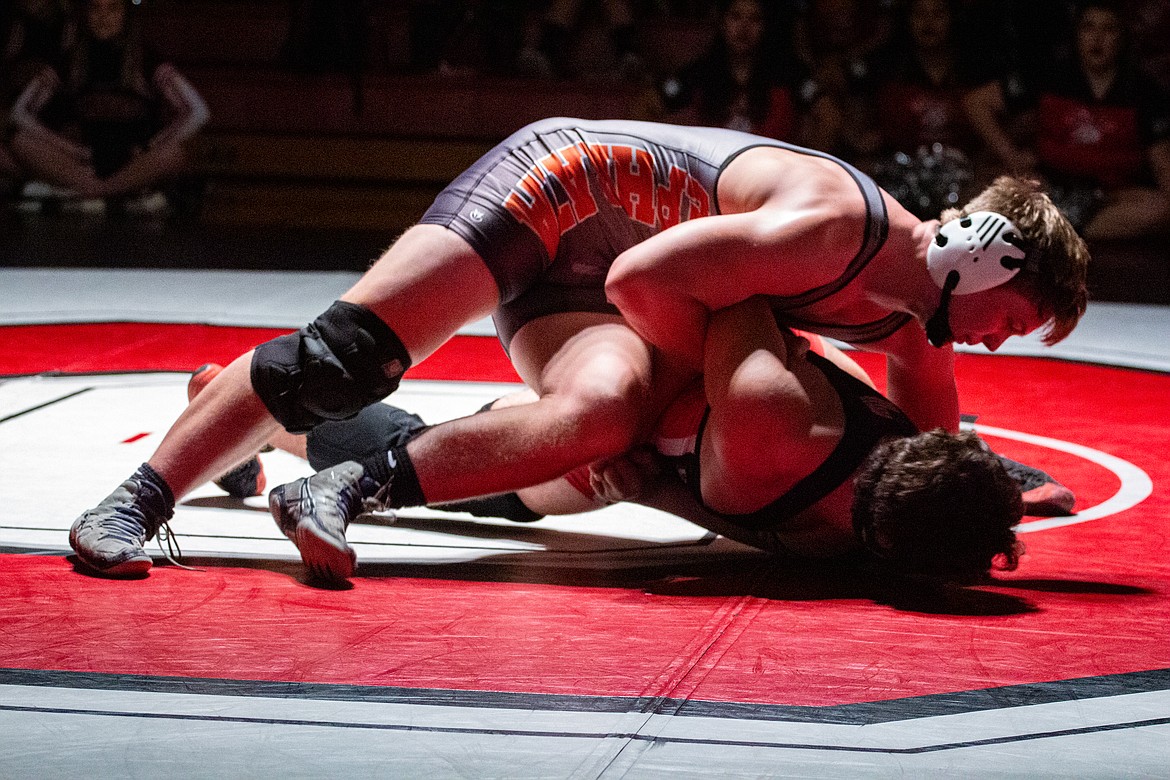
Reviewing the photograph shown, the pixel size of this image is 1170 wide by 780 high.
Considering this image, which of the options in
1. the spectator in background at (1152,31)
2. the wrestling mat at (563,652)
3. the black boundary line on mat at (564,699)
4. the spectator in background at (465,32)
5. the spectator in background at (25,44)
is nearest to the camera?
the wrestling mat at (563,652)

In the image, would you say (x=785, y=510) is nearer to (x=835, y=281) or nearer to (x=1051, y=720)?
(x=835, y=281)

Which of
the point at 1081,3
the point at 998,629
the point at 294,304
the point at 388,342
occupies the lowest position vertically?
the point at 294,304

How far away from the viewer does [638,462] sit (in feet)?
7.70

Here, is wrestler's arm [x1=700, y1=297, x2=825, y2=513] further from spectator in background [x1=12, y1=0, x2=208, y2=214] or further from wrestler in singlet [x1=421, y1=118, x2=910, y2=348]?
spectator in background [x1=12, y1=0, x2=208, y2=214]

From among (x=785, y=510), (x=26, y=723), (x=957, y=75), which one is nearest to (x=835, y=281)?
(x=785, y=510)

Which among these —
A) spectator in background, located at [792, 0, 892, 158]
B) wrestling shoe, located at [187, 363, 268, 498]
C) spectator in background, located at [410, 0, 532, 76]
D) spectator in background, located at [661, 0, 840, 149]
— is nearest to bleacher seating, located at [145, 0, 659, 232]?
spectator in background, located at [410, 0, 532, 76]

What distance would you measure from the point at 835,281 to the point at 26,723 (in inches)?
51.4

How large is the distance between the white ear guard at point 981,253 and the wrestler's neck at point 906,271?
73 millimetres

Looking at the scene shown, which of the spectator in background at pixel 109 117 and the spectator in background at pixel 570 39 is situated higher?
the spectator in background at pixel 570 39

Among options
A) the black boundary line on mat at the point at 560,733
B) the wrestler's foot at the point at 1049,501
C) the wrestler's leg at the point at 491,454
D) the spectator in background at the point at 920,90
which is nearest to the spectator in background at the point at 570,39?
the spectator in background at the point at 920,90

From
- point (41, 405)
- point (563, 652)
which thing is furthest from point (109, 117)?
point (563, 652)

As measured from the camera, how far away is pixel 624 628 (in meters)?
1.96

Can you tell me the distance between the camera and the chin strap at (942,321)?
218cm

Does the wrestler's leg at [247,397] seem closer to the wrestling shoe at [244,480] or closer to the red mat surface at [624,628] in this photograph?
the red mat surface at [624,628]
